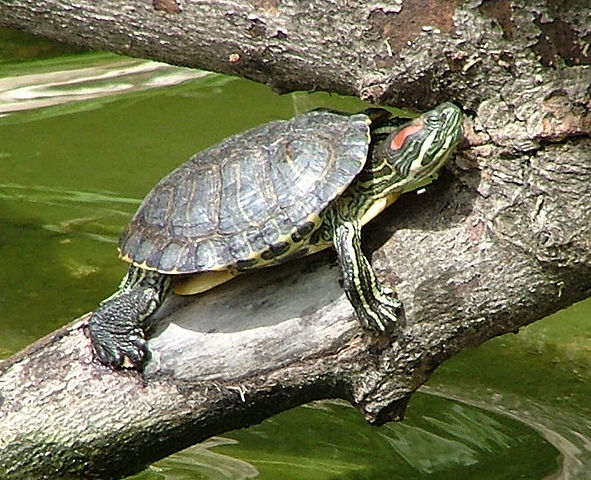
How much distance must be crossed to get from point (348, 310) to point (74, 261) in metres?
1.80

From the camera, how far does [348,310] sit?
2.24m

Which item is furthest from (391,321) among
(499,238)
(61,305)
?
(61,305)

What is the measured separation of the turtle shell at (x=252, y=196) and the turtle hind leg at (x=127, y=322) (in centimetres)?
7

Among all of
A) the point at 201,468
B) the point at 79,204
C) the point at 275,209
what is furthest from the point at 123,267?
the point at 275,209

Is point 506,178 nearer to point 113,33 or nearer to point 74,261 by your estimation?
point 113,33

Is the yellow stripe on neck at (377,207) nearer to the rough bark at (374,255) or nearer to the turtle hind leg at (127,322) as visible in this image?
the rough bark at (374,255)

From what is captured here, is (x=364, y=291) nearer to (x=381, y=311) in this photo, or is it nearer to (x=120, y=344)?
(x=381, y=311)

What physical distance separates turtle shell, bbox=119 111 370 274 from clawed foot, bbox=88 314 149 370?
0.47 ft

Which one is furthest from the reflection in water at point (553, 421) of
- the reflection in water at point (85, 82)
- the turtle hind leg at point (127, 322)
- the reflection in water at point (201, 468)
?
the reflection in water at point (85, 82)

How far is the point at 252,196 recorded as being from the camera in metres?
2.29

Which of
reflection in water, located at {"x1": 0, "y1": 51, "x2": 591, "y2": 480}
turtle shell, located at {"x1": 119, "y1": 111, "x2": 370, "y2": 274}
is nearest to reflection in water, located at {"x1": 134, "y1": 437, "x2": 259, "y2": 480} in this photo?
reflection in water, located at {"x1": 0, "y1": 51, "x2": 591, "y2": 480}

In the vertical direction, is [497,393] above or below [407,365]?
below

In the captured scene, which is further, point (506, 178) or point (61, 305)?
point (61, 305)

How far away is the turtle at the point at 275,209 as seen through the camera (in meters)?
2.22
